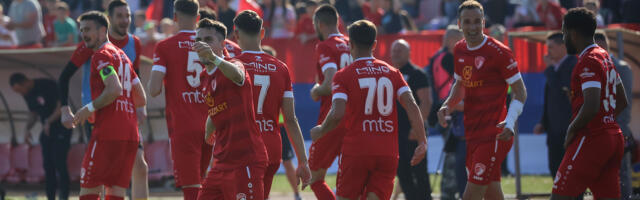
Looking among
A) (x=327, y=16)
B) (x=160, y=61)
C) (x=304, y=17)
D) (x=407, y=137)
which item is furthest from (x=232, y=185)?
(x=304, y=17)

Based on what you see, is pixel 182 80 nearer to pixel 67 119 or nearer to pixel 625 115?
pixel 67 119

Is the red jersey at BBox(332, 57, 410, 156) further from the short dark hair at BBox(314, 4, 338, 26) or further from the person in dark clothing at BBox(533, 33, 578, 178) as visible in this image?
the person in dark clothing at BBox(533, 33, 578, 178)

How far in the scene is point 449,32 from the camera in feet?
41.9

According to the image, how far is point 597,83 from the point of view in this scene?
741 centimetres

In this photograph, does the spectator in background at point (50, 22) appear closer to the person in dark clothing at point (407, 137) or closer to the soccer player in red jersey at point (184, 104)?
the person in dark clothing at point (407, 137)

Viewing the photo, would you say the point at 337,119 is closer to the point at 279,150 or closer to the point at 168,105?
the point at 279,150

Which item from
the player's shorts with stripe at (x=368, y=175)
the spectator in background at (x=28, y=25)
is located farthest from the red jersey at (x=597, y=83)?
the spectator in background at (x=28, y=25)

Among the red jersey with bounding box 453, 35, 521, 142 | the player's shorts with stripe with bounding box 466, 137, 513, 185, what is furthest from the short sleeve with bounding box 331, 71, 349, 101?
the player's shorts with stripe with bounding box 466, 137, 513, 185

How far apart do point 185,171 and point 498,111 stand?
2.97m

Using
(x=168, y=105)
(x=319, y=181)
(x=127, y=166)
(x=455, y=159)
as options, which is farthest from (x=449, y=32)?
(x=127, y=166)

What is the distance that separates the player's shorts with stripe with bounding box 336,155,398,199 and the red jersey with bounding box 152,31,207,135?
1.79 metres

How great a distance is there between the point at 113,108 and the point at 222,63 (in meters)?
2.22

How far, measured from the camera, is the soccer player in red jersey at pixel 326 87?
32.2 feet

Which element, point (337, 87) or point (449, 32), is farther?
point (449, 32)
